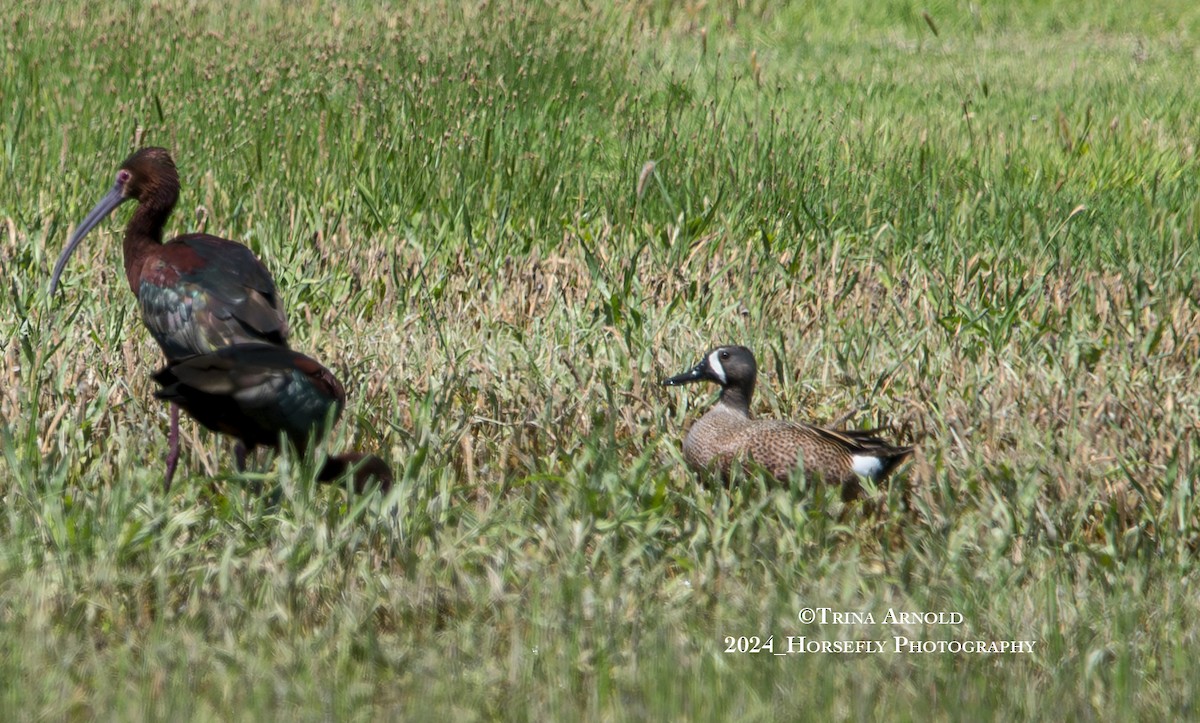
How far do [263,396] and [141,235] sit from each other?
1.44 meters

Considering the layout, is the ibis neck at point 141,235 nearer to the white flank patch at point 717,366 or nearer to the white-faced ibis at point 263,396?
the white-faced ibis at point 263,396

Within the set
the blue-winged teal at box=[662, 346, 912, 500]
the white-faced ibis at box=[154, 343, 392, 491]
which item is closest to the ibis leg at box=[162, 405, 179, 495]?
the white-faced ibis at box=[154, 343, 392, 491]

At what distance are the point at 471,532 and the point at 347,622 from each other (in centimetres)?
46

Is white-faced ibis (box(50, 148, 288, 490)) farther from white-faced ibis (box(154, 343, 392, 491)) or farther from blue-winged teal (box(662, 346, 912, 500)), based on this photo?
blue-winged teal (box(662, 346, 912, 500))

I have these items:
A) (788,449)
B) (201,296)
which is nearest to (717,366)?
(788,449)

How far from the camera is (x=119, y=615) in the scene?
318 centimetres

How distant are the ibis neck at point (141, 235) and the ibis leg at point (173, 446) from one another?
0.72m

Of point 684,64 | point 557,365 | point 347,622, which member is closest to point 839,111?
point 684,64

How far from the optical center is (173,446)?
4129 millimetres

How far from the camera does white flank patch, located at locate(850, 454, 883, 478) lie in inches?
162

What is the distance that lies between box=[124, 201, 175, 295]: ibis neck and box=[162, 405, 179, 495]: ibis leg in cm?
72

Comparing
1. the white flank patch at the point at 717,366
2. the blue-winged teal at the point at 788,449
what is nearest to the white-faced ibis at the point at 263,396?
the blue-winged teal at the point at 788,449

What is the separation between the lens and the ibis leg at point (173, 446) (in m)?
4.04

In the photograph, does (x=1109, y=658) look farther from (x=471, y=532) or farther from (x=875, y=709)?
(x=471, y=532)
